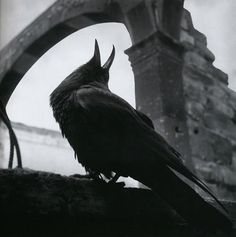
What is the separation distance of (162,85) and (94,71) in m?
1.41

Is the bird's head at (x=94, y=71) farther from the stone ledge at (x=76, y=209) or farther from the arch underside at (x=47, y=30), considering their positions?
the arch underside at (x=47, y=30)

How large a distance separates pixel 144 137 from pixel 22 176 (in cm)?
42

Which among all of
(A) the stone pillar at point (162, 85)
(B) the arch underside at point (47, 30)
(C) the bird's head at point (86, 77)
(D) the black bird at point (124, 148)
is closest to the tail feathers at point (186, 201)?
(D) the black bird at point (124, 148)

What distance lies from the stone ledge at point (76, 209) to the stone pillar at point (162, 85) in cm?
163

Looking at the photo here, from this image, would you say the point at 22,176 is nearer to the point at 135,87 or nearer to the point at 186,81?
the point at 135,87

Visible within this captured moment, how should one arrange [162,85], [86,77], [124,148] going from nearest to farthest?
[124,148], [86,77], [162,85]

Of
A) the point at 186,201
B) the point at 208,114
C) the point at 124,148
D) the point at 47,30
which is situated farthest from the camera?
the point at 47,30

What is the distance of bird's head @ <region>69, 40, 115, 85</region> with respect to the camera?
1451 mm

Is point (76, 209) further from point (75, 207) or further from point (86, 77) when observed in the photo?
point (86, 77)

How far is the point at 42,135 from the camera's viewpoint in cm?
1434

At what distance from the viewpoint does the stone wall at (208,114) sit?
9.61ft

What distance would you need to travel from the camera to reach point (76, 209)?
95cm

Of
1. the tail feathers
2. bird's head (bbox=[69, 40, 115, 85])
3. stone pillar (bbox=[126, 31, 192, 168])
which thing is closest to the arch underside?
stone pillar (bbox=[126, 31, 192, 168])

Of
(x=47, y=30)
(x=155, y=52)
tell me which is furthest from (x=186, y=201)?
(x=47, y=30)
